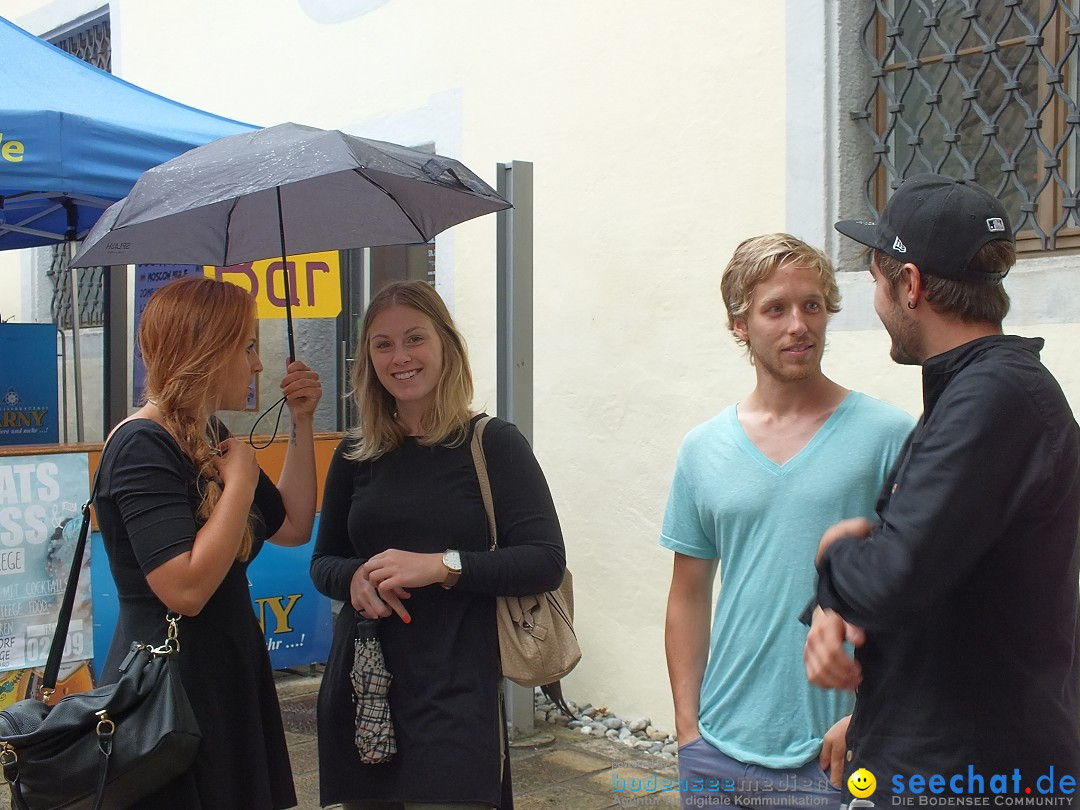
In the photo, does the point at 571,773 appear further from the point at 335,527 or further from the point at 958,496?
the point at 958,496

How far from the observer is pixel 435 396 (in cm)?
268

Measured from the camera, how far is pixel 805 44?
423 centimetres

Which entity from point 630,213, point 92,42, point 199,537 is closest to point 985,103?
point 630,213

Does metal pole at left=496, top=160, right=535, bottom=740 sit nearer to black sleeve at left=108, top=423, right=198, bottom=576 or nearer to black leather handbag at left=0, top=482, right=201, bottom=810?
black sleeve at left=108, top=423, right=198, bottom=576

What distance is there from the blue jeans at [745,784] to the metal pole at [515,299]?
8.03 feet

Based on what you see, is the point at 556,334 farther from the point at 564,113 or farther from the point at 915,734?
the point at 915,734

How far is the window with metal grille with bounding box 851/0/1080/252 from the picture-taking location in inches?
147

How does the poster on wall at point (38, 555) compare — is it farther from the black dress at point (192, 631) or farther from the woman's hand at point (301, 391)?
the black dress at point (192, 631)

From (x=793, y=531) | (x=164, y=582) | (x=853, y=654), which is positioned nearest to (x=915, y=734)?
(x=853, y=654)

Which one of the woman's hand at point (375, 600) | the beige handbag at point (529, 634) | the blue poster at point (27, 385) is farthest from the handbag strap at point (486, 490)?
the blue poster at point (27, 385)

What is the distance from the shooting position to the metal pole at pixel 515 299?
4.60m

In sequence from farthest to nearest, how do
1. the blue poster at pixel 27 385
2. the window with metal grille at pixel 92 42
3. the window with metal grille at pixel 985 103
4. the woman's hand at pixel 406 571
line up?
the window with metal grille at pixel 92 42 → the blue poster at pixel 27 385 → the window with metal grille at pixel 985 103 → the woman's hand at pixel 406 571

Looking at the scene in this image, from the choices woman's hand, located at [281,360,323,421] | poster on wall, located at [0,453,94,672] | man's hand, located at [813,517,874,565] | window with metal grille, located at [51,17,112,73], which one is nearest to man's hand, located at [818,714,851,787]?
man's hand, located at [813,517,874,565]

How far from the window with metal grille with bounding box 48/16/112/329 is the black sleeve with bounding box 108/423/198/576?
266 inches
